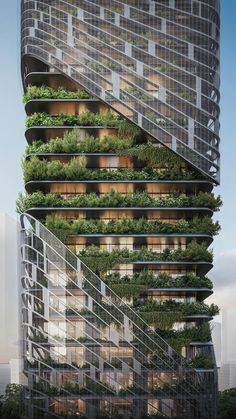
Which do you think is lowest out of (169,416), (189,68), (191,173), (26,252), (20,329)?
(169,416)

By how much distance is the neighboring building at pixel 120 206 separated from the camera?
63.0 m

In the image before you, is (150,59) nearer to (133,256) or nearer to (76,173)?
(76,173)

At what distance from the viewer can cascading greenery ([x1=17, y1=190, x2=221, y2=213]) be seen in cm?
6475

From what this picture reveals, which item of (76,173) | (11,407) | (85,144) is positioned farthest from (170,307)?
(11,407)

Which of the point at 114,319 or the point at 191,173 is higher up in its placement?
the point at 191,173

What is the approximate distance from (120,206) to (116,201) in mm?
420

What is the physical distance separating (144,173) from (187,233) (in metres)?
4.64

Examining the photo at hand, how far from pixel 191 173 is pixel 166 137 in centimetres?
276

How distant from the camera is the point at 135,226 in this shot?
6469 cm

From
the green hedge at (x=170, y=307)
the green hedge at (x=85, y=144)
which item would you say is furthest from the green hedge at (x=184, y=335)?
the green hedge at (x=85, y=144)

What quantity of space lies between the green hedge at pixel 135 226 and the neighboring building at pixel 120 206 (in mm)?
88

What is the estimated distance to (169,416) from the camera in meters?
62.4

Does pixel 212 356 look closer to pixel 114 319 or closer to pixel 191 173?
pixel 114 319

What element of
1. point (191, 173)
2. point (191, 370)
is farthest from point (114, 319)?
point (191, 173)
